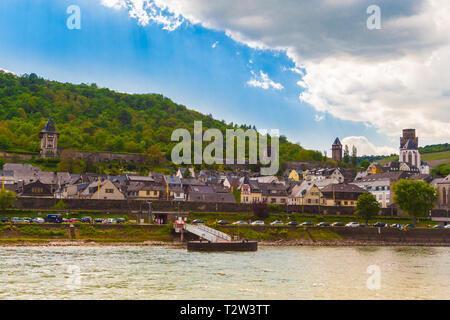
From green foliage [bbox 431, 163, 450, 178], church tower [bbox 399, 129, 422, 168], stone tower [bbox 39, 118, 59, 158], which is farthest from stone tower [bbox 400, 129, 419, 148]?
stone tower [bbox 39, 118, 59, 158]

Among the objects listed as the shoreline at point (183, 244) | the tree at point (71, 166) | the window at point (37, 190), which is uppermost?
the tree at point (71, 166)

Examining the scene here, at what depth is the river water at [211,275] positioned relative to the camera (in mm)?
27234

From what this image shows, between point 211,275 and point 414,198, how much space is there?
57.2 m

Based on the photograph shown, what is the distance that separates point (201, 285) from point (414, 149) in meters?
160

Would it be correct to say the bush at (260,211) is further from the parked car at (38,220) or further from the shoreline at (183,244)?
the parked car at (38,220)

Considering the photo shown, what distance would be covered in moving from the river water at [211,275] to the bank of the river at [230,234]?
5313mm

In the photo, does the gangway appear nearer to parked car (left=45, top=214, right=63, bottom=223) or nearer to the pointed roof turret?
parked car (left=45, top=214, right=63, bottom=223)

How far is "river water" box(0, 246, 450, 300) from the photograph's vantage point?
2723 cm

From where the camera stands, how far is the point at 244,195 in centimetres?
9781

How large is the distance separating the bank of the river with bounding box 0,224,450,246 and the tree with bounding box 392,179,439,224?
10.1 metres

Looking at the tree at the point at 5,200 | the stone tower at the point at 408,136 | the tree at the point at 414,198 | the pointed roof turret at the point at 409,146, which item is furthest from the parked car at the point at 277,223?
the stone tower at the point at 408,136

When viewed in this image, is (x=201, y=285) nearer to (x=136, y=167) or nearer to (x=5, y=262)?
(x=5, y=262)

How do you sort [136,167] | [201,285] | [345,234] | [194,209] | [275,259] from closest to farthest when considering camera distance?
[201,285]
[275,259]
[345,234]
[194,209]
[136,167]
